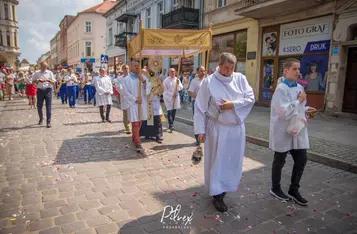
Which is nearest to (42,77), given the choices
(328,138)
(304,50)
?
(328,138)

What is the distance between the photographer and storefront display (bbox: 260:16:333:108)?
35.7 feet

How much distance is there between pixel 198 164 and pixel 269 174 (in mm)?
1311

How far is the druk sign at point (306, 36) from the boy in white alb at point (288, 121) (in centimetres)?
871

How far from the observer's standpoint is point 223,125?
3.36 m

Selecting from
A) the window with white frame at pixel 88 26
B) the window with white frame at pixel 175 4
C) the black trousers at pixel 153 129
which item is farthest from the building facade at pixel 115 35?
the black trousers at pixel 153 129

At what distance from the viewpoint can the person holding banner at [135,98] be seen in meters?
6.02

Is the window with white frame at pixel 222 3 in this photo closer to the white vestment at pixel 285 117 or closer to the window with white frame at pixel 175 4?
the window with white frame at pixel 175 4

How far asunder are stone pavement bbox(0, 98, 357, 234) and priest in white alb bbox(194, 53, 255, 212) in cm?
39

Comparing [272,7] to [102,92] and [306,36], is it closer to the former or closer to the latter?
[306,36]

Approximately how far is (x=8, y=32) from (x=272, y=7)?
143ft

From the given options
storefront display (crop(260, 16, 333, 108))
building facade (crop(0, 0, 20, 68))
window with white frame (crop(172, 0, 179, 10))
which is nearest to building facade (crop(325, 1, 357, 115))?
storefront display (crop(260, 16, 333, 108))

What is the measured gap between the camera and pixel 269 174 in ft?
15.6

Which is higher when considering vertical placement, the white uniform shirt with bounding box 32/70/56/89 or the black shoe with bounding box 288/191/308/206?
the white uniform shirt with bounding box 32/70/56/89

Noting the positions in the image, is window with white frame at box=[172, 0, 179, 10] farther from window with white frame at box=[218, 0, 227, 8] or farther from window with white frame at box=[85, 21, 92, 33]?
window with white frame at box=[85, 21, 92, 33]
